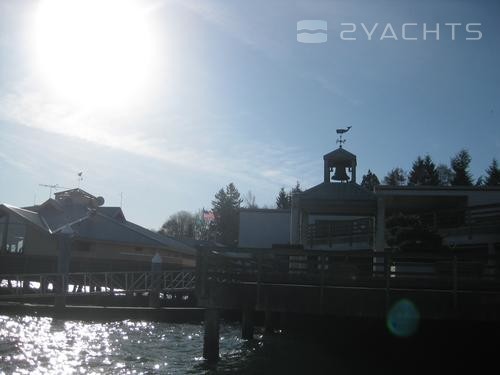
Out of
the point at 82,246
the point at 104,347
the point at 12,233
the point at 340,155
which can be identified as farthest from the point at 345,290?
the point at 12,233

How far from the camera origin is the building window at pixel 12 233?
3622 centimetres

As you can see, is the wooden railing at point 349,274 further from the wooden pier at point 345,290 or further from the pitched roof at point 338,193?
the pitched roof at point 338,193

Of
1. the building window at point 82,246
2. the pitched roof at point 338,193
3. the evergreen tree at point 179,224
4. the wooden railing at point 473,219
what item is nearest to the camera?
the wooden railing at point 473,219

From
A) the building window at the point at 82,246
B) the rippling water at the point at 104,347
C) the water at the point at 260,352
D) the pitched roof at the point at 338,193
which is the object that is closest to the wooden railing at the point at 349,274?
the water at the point at 260,352

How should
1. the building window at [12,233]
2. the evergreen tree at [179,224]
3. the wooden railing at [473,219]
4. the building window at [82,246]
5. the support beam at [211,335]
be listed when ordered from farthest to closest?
1. the evergreen tree at [179,224]
2. the building window at [82,246]
3. the building window at [12,233]
4. the wooden railing at [473,219]
5. the support beam at [211,335]

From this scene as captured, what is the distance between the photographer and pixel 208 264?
14539 millimetres

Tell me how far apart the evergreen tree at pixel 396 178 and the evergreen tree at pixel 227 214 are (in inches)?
947

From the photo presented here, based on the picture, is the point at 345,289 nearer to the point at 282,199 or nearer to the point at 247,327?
the point at 247,327

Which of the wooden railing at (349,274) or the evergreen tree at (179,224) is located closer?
the wooden railing at (349,274)

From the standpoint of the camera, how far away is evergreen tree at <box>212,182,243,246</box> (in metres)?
89.9

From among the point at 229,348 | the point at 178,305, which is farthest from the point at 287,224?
the point at 229,348

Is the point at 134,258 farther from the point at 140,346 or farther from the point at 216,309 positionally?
the point at 216,309

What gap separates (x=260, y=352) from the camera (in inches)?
664

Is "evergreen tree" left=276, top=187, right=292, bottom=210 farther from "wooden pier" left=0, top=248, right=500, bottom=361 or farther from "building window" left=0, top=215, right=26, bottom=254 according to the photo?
"wooden pier" left=0, top=248, right=500, bottom=361
